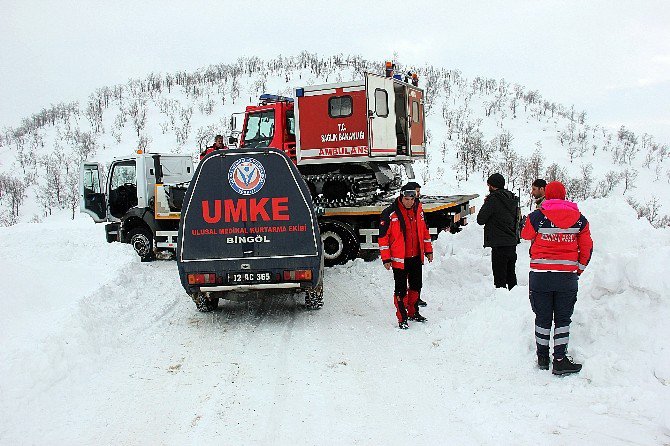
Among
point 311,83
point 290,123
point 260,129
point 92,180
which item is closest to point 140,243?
point 92,180

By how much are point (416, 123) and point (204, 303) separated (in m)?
7.44

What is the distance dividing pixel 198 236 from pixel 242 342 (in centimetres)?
162

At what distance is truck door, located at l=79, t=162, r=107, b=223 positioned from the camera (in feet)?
46.6

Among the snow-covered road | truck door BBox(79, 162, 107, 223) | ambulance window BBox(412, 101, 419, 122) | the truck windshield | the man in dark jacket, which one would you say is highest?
ambulance window BBox(412, 101, 419, 122)

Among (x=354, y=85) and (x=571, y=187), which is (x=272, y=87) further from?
(x=354, y=85)

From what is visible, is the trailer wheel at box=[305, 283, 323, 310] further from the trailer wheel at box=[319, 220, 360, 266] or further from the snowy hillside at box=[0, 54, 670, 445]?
the trailer wheel at box=[319, 220, 360, 266]

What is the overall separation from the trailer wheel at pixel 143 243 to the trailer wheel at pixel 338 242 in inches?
183

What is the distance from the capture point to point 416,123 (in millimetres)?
12695

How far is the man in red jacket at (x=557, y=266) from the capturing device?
4.88 meters

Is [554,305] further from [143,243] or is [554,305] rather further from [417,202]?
[143,243]

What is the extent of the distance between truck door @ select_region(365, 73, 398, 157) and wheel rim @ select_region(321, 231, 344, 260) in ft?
6.43

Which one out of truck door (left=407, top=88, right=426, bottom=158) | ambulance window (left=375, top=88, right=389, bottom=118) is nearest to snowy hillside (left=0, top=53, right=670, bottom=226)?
truck door (left=407, top=88, right=426, bottom=158)

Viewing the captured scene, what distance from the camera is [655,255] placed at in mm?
4844

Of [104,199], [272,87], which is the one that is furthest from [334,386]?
[272,87]
